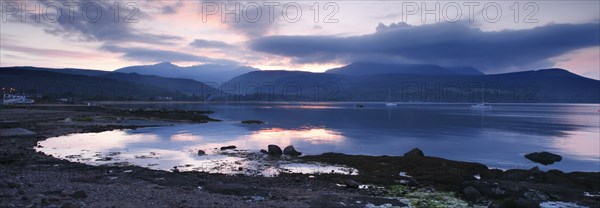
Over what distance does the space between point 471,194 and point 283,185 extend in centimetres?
765

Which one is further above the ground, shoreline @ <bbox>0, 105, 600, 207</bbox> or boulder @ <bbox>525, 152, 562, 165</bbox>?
shoreline @ <bbox>0, 105, 600, 207</bbox>

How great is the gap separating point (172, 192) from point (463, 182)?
12.5m

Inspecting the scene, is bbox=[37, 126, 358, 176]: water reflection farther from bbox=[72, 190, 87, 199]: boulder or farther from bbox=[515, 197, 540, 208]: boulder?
bbox=[515, 197, 540, 208]: boulder

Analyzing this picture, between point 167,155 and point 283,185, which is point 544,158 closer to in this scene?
point 283,185

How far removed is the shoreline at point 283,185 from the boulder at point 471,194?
41 millimetres

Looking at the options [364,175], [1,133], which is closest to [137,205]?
[364,175]

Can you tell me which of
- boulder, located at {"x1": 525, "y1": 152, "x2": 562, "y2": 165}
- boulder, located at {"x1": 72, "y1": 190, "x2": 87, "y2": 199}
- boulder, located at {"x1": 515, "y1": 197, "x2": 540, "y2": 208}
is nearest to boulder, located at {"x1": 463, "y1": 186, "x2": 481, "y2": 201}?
boulder, located at {"x1": 515, "y1": 197, "x2": 540, "y2": 208}

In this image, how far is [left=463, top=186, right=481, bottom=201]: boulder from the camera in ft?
49.9

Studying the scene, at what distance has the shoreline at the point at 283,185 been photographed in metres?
12.7

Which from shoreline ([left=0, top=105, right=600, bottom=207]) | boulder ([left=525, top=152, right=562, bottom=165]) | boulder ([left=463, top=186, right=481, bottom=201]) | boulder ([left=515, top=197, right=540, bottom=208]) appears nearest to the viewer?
shoreline ([left=0, top=105, right=600, bottom=207])

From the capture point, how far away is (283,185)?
54.7 ft

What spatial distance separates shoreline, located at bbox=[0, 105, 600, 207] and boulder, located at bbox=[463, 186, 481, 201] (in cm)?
4

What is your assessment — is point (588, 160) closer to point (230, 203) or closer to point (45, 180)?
point (230, 203)

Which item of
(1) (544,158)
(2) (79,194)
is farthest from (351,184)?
(1) (544,158)
